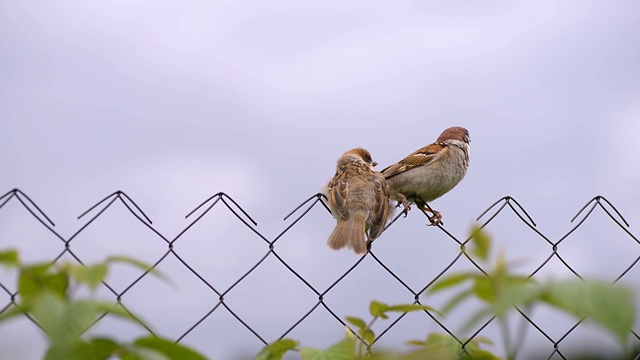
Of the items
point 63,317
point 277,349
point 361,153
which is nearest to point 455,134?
point 361,153

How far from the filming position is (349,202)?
12.7ft

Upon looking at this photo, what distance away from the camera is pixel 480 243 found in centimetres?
80

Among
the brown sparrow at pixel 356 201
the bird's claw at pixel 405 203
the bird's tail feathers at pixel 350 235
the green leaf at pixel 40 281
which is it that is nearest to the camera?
the green leaf at pixel 40 281

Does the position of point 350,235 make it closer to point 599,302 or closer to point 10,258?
point 10,258

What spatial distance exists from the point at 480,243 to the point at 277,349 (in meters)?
0.52

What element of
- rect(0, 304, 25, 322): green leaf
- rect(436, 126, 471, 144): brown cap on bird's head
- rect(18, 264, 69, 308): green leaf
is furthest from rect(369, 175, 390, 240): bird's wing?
rect(0, 304, 25, 322): green leaf

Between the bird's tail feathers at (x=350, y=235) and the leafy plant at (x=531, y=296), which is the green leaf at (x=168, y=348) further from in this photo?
the bird's tail feathers at (x=350, y=235)

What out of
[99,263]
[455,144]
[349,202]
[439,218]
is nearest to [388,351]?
[99,263]

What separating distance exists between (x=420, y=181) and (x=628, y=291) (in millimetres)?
4037

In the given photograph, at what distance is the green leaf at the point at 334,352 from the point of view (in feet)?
3.85

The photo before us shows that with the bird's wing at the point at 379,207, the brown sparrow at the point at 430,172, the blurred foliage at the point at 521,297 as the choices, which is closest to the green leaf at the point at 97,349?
the blurred foliage at the point at 521,297

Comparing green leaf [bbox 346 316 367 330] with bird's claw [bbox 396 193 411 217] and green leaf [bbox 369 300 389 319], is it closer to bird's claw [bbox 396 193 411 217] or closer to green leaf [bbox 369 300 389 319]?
green leaf [bbox 369 300 389 319]

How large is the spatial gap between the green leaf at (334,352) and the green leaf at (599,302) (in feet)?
1.74

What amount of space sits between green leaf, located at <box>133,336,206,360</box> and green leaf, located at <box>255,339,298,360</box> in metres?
0.46
